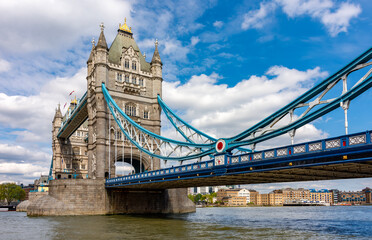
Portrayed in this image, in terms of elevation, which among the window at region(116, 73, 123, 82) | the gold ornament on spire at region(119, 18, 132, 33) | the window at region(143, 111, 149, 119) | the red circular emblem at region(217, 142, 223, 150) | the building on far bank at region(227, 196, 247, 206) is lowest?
the building on far bank at region(227, 196, 247, 206)

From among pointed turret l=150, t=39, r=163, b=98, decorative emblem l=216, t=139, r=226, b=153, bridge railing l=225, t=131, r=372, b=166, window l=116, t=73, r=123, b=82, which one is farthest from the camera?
pointed turret l=150, t=39, r=163, b=98

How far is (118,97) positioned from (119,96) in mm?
223

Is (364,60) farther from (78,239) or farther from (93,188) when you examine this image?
(93,188)

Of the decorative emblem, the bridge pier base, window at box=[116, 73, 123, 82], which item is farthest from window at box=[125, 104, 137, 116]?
the decorative emblem

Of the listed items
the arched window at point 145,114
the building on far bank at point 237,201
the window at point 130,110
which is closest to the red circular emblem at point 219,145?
the window at point 130,110

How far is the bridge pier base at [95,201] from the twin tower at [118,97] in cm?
385

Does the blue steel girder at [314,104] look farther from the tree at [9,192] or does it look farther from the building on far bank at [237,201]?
the building on far bank at [237,201]

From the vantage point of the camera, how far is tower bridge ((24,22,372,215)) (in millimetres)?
20609

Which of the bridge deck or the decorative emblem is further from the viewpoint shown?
the decorative emblem

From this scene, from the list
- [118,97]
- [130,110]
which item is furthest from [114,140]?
[118,97]

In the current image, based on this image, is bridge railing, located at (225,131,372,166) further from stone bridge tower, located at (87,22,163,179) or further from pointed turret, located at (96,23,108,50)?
pointed turret, located at (96,23,108,50)

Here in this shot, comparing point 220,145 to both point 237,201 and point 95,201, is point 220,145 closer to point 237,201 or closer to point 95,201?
point 95,201

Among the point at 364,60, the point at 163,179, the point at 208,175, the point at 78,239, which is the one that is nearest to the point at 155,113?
the point at 163,179

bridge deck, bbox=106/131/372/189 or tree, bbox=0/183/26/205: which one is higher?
bridge deck, bbox=106/131/372/189
